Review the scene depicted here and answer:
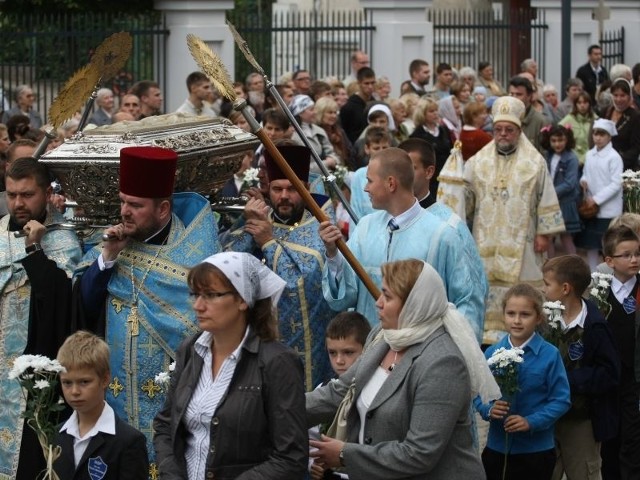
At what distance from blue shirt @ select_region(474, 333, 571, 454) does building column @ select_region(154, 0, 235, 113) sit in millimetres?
13118

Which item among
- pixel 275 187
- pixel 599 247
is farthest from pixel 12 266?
pixel 599 247

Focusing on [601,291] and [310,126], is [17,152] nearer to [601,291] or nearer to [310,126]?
[601,291]

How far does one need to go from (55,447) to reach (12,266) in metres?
1.38

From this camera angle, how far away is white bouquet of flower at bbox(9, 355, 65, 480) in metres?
6.70

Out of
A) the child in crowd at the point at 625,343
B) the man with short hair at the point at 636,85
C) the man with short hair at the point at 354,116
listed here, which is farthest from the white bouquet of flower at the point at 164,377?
the man with short hair at the point at 636,85

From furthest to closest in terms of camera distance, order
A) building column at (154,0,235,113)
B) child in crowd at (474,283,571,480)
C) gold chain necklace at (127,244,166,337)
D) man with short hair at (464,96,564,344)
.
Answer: building column at (154,0,235,113), man with short hair at (464,96,564,344), child in crowd at (474,283,571,480), gold chain necklace at (127,244,166,337)

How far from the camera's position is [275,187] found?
8.35m

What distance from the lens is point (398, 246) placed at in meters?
8.05

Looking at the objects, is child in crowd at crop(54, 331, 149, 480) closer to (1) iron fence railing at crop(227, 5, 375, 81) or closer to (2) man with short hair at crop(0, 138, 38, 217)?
(2) man with short hair at crop(0, 138, 38, 217)

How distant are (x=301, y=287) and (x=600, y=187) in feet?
27.8

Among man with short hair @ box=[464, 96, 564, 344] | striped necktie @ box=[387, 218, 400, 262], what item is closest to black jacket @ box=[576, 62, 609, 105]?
man with short hair @ box=[464, 96, 564, 344]

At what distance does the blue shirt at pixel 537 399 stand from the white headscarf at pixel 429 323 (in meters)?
1.60

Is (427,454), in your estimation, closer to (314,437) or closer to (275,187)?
(314,437)

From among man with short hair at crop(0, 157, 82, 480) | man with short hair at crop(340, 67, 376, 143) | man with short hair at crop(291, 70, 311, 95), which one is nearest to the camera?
man with short hair at crop(0, 157, 82, 480)
